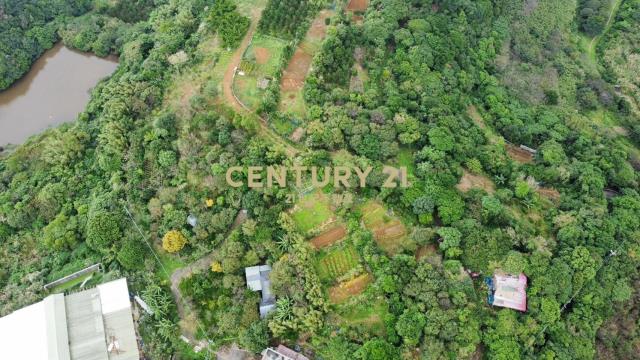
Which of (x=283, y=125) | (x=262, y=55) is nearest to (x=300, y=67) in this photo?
(x=262, y=55)

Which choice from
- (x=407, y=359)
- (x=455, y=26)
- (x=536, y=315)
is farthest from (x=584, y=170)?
(x=407, y=359)

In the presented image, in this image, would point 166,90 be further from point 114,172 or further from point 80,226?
point 80,226

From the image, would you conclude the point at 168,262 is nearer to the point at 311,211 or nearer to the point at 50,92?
the point at 311,211

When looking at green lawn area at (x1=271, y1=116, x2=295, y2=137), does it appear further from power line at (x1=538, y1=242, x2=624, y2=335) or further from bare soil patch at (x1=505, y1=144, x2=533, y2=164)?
power line at (x1=538, y1=242, x2=624, y2=335)

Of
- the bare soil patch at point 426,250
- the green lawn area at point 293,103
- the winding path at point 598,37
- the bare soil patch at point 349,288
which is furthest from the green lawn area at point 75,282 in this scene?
the winding path at point 598,37

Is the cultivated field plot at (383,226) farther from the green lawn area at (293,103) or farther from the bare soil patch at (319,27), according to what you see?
the bare soil patch at (319,27)

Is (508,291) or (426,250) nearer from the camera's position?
(508,291)

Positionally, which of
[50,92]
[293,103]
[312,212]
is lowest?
[312,212]
